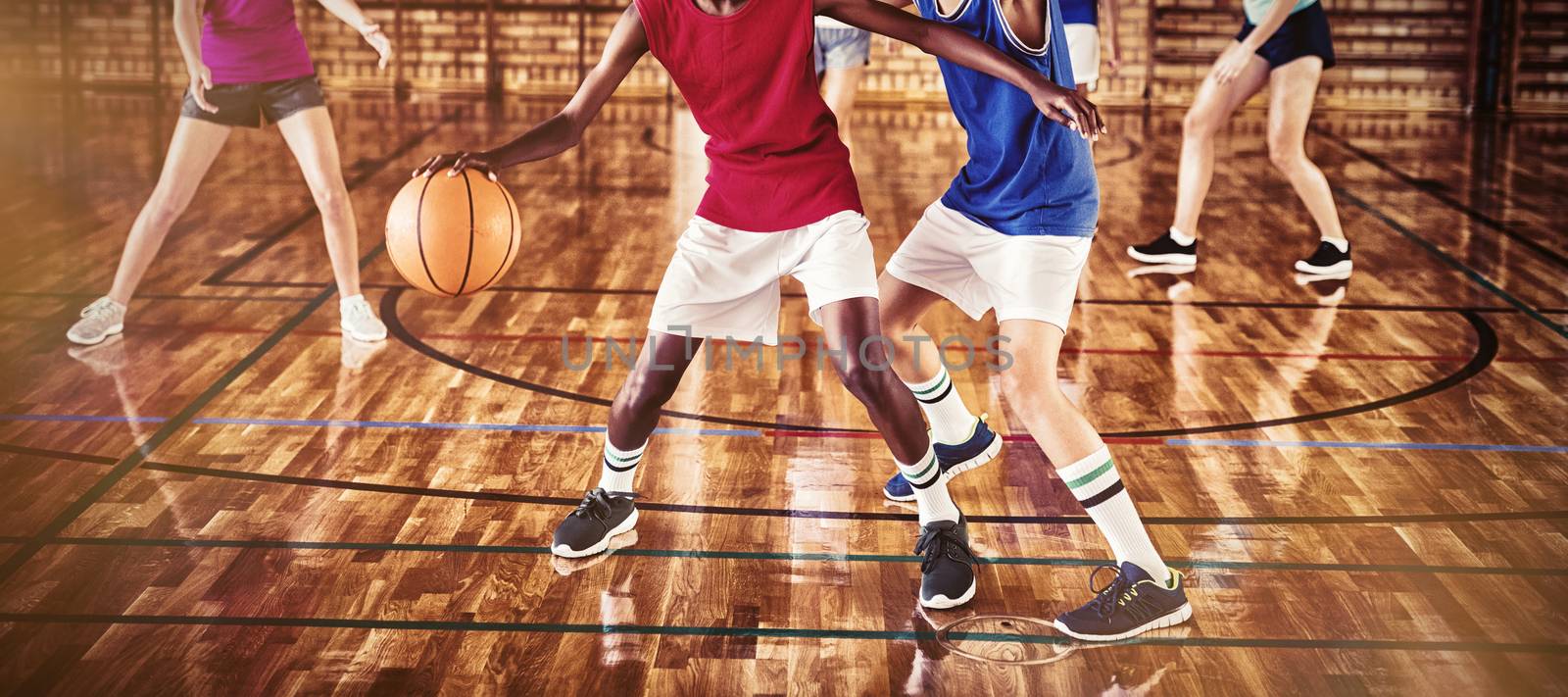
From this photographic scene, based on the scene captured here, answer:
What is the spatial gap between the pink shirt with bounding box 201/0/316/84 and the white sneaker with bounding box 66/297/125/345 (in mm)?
875

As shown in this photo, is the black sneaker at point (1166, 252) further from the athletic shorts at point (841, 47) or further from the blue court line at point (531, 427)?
the blue court line at point (531, 427)

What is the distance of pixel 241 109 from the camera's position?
4957 millimetres

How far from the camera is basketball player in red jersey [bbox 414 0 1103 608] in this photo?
10.1 ft

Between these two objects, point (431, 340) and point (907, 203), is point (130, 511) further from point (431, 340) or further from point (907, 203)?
point (907, 203)

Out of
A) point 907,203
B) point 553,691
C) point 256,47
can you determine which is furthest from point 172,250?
point 553,691

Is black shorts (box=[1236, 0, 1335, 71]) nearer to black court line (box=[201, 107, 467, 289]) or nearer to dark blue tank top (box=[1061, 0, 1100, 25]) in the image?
dark blue tank top (box=[1061, 0, 1100, 25])

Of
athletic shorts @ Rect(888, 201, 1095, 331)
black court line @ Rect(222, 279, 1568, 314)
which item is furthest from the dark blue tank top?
athletic shorts @ Rect(888, 201, 1095, 331)

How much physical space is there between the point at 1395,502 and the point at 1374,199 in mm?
4465

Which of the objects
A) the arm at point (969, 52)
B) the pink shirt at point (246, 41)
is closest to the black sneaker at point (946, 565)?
the arm at point (969, 52)

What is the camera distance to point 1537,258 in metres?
6.56

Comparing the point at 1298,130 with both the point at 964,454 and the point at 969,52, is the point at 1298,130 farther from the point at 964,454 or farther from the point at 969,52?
the point at 969,52

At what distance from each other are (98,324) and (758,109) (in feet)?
9.78

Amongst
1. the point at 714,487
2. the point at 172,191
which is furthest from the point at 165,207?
the point at 714,487

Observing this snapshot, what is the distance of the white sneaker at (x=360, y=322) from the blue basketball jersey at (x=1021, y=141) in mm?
2641
